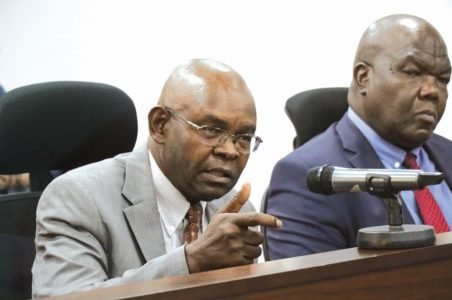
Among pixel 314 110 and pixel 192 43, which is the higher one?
pixel 192 43

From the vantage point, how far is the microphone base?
1.48m

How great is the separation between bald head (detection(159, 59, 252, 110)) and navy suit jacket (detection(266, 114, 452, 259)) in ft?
0.90

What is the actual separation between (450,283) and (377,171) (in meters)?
0.23

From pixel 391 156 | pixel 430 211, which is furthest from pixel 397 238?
pixel 391 156

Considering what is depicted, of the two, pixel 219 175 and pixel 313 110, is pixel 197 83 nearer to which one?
pixel 219 175

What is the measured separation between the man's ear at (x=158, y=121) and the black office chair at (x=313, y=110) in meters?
0.72

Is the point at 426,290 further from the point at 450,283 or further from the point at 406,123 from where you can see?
the point at 406,123

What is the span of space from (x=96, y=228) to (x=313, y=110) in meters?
1.06

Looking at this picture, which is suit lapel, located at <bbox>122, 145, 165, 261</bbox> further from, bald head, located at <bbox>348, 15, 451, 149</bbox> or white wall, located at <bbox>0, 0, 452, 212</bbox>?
white wall, located at <bbox>0, 0, 452, 212</bbox>

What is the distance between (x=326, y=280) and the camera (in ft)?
4.31

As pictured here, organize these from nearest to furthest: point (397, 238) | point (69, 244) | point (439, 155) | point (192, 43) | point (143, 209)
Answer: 1. point (397, 238)
2. point (69, 244)
3. point (143, 209)
4. point (439, 155)
5. point (192, 43)

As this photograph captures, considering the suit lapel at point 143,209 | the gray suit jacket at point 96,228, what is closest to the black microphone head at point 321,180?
the gray suit jacket at point 96,228

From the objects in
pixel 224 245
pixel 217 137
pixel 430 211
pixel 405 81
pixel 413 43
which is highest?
pixel 413 43

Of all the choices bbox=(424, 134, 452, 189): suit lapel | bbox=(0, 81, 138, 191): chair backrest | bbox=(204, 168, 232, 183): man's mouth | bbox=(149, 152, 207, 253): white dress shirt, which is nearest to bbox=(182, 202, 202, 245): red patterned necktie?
bbox=(149, 152, 207, 253): white dress shirt
